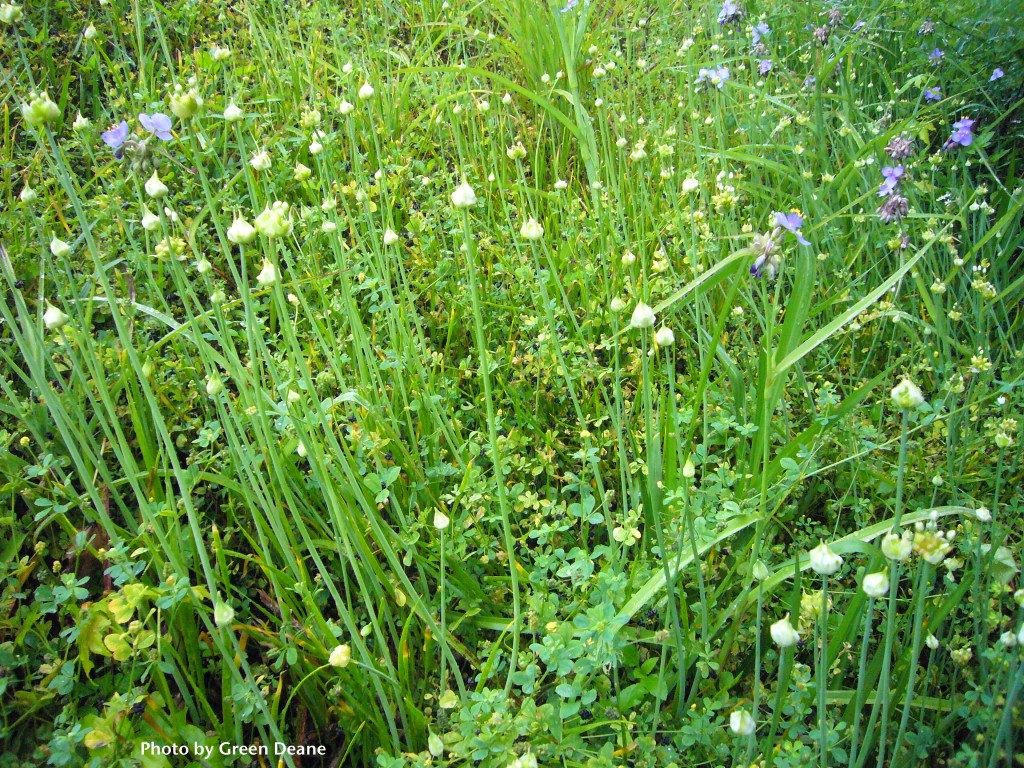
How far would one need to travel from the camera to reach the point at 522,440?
1455 millimetres

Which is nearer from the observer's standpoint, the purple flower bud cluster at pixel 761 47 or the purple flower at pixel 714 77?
the purple flower at pixel 714 77

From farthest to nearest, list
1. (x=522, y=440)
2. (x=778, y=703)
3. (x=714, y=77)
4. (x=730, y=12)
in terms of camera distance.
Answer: (x=730, y=12) → (x=714, y=77) → (x=522, y=440) → (x=778, y=703)

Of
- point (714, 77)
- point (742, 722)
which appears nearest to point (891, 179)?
point (714, 77)

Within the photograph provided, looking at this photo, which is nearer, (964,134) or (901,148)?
(901,148)

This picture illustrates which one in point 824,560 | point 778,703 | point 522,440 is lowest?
point 778,703

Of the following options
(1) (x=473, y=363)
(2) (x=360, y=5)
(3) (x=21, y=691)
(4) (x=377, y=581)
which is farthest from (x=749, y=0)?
(3) (x=21, y=691)

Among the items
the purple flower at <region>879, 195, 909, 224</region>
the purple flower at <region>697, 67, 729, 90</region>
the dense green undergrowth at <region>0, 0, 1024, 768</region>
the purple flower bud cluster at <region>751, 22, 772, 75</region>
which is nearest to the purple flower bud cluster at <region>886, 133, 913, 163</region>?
the dense green undergrowth at <region>0, 0, 1024, 768</region>

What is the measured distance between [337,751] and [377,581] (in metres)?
0.27

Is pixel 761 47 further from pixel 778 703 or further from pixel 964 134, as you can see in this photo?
pixel 778 703

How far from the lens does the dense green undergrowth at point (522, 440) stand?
1.03 m

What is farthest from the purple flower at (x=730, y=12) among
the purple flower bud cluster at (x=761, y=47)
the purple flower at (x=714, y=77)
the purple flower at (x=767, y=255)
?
the purple flower at (x=767, y=255)

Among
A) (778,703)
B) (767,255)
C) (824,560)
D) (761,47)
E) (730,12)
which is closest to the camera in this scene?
(824,560)

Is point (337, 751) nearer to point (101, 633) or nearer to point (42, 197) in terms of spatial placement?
point (101, 633)

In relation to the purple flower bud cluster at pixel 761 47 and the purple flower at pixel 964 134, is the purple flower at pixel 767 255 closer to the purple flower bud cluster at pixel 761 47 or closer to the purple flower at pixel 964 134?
the purple flower at pixel 964 134
